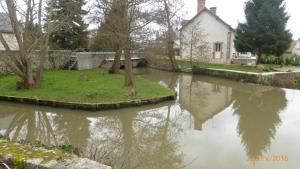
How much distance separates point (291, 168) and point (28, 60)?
41.7ft

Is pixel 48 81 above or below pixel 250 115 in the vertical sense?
above

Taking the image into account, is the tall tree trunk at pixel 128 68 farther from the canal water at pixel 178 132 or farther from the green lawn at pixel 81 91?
the canal water at pixel 178 132

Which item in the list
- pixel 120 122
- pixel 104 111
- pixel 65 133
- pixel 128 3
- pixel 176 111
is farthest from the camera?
pixel 128 3

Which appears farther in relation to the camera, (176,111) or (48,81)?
(48,81)

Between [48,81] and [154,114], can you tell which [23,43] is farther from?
[154,114]

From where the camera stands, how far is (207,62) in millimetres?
31172

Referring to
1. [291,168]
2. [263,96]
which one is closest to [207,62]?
[263,96]

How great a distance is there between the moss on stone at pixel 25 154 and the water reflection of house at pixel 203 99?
23.1 feet

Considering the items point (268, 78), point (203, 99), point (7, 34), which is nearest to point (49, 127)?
point (203, 99)

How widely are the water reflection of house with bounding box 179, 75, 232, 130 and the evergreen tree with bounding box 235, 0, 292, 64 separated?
26.5 feet

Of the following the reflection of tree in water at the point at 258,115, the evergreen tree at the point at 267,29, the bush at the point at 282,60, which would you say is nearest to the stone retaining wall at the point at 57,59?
the reflection of tree in water at the point at 258,115

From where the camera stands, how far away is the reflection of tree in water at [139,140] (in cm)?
688

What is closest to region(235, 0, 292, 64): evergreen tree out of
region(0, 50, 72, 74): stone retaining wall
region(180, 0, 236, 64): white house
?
region(180, 0, 236, 64): white house

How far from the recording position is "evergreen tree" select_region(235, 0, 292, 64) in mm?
26797
